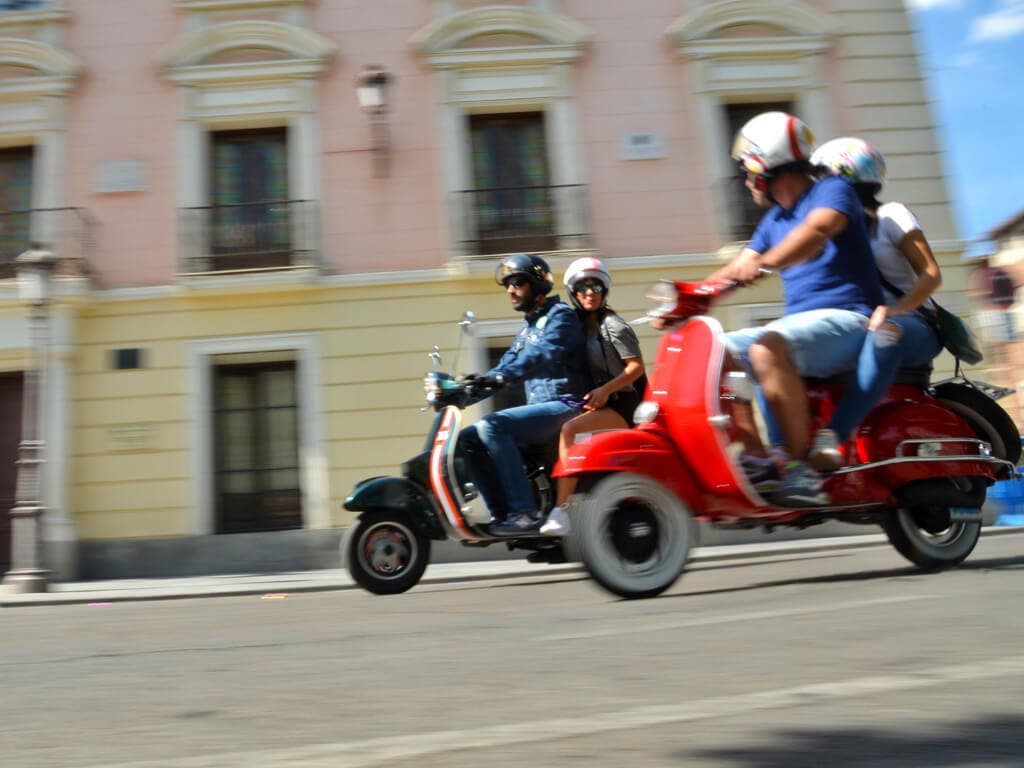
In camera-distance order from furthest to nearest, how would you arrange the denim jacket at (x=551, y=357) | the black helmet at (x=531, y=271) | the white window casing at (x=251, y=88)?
the white window casing at (x=251, y=88) → the black helmet at (x=531, y=271) → the denim jacket at (x=551, y=357)

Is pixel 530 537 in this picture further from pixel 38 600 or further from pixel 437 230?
pixel 437 230

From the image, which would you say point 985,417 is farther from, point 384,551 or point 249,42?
point 249,42

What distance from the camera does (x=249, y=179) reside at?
12664 millimetres

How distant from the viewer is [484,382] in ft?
17.6

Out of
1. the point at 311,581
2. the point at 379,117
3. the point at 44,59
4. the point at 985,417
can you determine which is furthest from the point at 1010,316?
the point at 985,417

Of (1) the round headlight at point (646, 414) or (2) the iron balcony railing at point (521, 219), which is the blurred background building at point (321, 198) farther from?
(1) the round headlight at point (646, 414)

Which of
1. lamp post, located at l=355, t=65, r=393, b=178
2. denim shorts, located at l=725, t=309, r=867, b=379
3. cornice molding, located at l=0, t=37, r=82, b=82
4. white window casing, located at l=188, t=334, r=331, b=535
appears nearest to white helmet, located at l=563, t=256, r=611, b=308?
denim shorts, located at l=725, t=309, r=867, b=379

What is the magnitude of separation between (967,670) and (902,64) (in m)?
12.4

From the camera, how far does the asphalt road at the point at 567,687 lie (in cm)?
182

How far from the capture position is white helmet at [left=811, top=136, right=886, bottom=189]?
4513 mm

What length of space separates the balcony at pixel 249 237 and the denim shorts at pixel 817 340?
8.50 metres

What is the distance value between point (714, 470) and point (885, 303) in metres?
1.20

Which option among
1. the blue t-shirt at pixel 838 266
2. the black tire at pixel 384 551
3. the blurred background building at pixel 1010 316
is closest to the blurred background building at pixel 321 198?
the black tire at pixel 384 551

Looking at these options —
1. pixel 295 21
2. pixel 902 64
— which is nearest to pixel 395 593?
pixel 295 21
